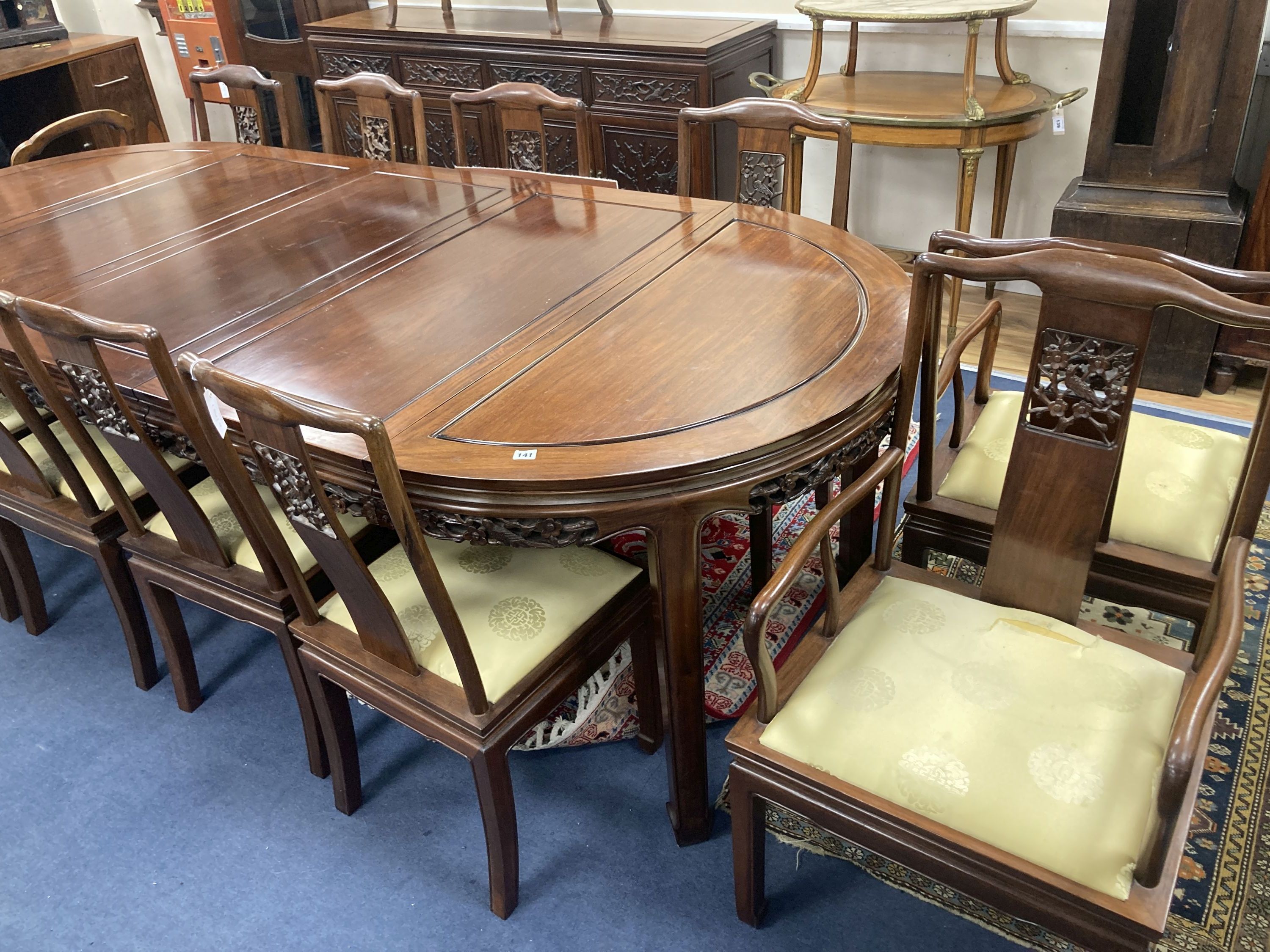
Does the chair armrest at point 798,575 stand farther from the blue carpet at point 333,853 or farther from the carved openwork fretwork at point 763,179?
the carved openwork fretwork at point 763,179

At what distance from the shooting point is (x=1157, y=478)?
1.51m

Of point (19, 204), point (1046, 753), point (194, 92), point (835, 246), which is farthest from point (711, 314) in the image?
point (194, 92)

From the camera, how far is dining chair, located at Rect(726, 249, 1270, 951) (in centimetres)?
105

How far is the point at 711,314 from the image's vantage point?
63.7 inches

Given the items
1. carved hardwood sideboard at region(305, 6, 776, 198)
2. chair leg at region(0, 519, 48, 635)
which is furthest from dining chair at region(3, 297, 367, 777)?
carved hardwood sideboard at region(305, 6, 776, 198)

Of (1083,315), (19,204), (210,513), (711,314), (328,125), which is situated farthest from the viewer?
(328,125)

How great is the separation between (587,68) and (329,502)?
2.49 metres

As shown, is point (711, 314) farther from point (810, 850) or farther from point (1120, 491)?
point (810, 850)

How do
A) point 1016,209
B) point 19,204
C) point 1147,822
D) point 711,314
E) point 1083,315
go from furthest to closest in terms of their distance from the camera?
1. point 1016,209
2. point 19,204
3. point 711,314
4. point 1083,315
5. point 1147,822

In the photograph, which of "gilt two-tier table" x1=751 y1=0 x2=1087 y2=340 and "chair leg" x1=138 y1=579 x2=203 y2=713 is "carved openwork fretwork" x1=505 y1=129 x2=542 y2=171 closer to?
"gilt two-tier table" x1=751 y1=0 x2=1087 y2=340

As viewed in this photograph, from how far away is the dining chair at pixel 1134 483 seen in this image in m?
1.17

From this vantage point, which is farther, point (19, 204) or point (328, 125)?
point (328, 125)

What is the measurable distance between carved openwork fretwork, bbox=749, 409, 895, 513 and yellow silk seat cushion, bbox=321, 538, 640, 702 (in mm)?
302

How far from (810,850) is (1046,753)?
1.78 feet
